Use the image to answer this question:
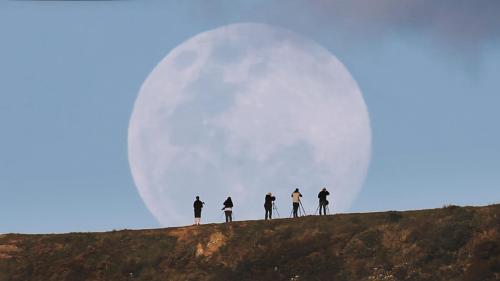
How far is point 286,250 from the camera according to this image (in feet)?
149

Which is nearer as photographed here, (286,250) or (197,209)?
(286,250)

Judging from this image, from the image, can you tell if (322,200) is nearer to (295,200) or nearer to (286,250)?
(295,200)

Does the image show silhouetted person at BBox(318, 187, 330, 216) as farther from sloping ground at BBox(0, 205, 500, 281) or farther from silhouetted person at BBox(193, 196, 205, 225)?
silhouetted person at BBox(193, 196, 205, 225)

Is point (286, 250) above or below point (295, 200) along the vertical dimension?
below

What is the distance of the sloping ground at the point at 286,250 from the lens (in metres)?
39.8

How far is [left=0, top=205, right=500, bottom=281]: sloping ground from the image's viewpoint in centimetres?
3978

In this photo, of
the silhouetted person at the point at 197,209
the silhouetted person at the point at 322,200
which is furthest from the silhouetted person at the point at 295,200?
the silhouetted person at the point at 197,209

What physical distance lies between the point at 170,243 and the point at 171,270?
3.02 meters

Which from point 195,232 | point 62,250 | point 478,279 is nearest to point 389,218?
point 478,279

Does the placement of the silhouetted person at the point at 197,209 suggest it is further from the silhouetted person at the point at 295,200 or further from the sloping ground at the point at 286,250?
the silhouetted person at the point at 295,200

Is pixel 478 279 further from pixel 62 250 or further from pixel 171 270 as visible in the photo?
pixel 62 250

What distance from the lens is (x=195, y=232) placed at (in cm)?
4997

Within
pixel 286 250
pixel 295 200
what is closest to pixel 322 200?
pixel 295 200

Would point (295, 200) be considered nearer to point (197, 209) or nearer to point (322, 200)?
point (322, 200)
